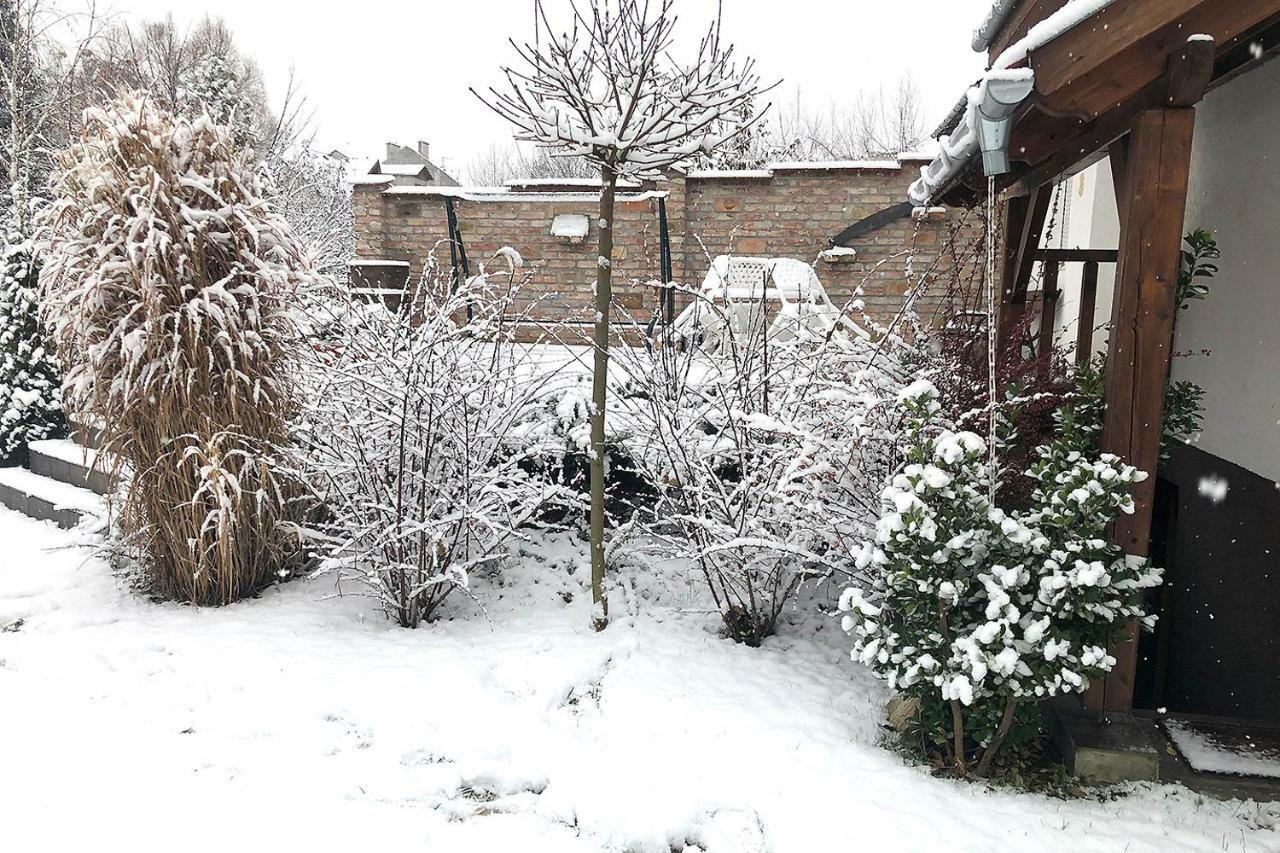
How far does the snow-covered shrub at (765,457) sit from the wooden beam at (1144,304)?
2.68ft

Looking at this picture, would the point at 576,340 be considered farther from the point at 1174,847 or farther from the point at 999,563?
the point at 1174,847

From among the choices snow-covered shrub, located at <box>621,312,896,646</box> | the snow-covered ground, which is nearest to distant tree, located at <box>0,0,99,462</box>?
the snow-covered ground

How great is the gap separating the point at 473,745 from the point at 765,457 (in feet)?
5.81

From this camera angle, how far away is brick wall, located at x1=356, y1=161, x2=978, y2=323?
7.87 meters

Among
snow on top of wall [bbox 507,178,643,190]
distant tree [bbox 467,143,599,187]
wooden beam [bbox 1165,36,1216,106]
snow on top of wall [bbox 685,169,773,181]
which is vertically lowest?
wooden beam [bbox 1165,36,1216,106]

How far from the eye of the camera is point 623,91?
10.0 ft

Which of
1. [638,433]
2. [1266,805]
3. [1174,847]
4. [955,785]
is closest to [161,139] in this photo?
[638,433]

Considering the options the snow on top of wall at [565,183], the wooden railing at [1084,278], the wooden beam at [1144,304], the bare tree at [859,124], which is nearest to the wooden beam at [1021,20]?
the wooden railing at [1084,278]

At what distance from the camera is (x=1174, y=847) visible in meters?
2.16

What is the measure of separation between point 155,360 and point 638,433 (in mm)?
2246

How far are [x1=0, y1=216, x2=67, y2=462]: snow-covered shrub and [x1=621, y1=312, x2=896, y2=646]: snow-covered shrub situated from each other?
5155 millimetres

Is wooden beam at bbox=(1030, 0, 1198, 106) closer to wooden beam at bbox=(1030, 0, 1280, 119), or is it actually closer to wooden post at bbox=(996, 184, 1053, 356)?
wooden beam at bbox=(1030, 0, 1280, 119)

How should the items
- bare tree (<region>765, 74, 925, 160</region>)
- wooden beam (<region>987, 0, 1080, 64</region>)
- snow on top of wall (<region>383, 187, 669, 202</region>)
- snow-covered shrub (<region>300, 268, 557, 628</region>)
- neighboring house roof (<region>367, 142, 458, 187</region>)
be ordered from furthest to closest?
bare tree (<region>765, 74, 925, 160</region>) → neighboring house roof (<region>367, 142, 458, 187</region>) → snow on top of wall (<region>383, 187, 669, 202</region>) → wooden beam (<region>987, 0, 1080, 64</region>) → snow-covered shrub (<region>300, 268, 557, 628</region>)

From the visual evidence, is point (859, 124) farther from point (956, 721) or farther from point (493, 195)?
point (956, 721)
